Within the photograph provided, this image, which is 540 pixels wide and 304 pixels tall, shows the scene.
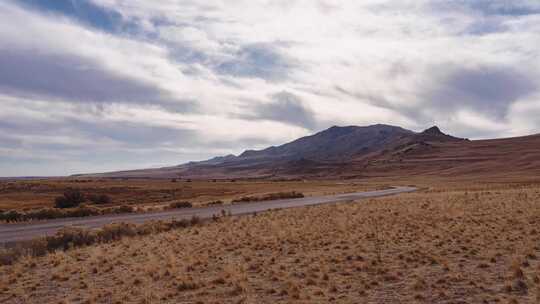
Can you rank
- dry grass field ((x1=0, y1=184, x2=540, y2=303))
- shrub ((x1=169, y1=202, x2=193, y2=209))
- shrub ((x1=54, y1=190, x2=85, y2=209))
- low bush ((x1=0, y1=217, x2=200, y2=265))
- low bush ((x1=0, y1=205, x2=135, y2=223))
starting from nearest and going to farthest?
dry grass field ((x1=0, y1=184, x2=540, y2=303))
low bush ((x1=0, y1=217, x2=200, y2=265))
low bush ((x1=0, y1=205, x2=135, y2=223))
shrub ((x1=169, y1=202, x2=193, y2=209))
shrub ((x1=54, y1=190, x2=85, y2=209))

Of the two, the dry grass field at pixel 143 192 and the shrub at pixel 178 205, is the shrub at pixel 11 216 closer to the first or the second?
the shrub at pixel 178 205

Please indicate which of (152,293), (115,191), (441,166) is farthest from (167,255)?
(441,166)

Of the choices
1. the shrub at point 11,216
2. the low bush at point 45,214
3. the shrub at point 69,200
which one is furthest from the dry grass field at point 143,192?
the shrub at point 11,216

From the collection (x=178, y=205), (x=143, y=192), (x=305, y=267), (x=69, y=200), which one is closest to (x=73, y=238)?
(x=305, y=267)

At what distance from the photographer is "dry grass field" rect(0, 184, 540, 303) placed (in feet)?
35.3

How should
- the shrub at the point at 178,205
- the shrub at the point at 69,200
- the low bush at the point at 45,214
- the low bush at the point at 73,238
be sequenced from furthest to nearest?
the shrub at the point at 69,200
the shrub at the point at 178,205
the low bush at the point at 45,214
the low bush at the point at 73,238

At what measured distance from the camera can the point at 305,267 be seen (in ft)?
45.1

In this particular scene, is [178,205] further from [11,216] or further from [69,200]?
[69,200]

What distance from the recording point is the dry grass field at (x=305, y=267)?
35.3 ft

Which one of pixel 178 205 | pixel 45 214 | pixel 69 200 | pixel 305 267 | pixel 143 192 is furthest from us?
pixel 143 192

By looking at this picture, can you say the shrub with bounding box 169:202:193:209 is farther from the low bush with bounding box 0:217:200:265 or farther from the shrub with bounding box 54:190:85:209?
the low bush with bounding box 0:217:200:265

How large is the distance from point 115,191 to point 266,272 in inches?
2916

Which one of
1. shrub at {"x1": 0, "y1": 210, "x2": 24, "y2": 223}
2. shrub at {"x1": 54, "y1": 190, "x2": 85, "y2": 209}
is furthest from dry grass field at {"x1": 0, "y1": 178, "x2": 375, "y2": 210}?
shrub at {"x1": 0, "y1": 210, "x2": 24, "y2": 223}

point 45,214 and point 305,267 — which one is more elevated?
point 45,214
